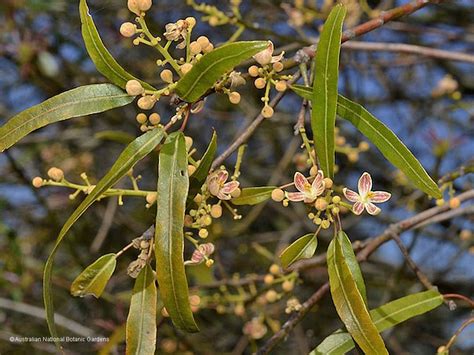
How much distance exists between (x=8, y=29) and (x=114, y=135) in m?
1.45

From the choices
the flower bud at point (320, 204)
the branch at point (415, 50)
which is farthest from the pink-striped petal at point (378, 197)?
the branch at point (415, 50)

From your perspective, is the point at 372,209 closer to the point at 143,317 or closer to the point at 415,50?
the point at 143,317

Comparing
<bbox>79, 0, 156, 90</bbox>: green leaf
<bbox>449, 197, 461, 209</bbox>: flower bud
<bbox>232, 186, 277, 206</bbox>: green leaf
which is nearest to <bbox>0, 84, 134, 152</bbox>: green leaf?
<bbox>79, 0, 156, 90</bbox>: green leaf

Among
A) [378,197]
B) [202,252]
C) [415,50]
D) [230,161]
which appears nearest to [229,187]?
[202,252]

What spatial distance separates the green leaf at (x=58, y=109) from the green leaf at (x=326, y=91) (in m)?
0.28

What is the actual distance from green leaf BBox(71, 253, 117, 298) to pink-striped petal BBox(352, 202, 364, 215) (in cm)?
38

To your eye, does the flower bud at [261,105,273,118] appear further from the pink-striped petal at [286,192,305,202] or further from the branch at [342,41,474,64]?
the branch at [342,41,474,64]

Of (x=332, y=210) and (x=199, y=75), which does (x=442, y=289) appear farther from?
(x=199, y=75)

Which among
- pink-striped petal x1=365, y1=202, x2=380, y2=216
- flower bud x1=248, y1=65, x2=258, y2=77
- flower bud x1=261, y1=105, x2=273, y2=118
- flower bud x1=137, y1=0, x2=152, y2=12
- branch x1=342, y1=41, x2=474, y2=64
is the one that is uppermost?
branch x1=342, y1=41, x2=474, y2=64

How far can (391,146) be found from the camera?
1.04m

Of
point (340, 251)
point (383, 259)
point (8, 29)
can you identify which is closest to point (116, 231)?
point (8, 29)

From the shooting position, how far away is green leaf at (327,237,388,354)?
39.2 inches

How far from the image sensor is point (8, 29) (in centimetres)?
284

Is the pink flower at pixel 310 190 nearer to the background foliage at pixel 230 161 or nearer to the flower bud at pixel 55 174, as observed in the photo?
the flower bud at pixel 55 174
